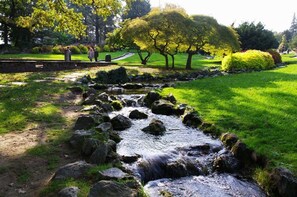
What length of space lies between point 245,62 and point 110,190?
32.7m

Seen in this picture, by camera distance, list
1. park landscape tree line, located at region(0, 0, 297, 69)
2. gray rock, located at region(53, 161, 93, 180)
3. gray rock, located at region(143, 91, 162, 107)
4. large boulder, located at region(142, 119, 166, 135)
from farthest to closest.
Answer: park landscape tree line, located at region(0, 0, 297, 69) < gray rock, located at region(143, 91, 162, 107) < large boulder, located at region(142, 119, 166, 135) < gray rock, located at region(53, 161, 93, 180)

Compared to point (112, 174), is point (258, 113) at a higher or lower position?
higher

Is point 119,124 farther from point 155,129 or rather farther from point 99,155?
point 99,155

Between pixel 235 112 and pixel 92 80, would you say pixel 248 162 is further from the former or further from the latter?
pixel 92 80

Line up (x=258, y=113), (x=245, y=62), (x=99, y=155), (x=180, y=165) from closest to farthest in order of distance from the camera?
(x=99, y=155)
(x=180, y=165)
(x=258, y=113)
(x=245, y=62)

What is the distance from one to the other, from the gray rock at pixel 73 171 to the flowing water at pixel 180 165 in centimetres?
136

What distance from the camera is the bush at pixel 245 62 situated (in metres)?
34.8

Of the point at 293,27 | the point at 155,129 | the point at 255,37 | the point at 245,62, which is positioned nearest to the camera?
the point at 155,129

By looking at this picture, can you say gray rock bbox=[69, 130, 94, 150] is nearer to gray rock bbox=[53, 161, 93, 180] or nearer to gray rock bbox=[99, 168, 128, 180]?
gray rock bbox=[53, 161, 93, 180]

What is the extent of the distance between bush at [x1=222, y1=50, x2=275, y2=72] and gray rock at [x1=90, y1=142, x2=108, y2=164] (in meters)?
27.9

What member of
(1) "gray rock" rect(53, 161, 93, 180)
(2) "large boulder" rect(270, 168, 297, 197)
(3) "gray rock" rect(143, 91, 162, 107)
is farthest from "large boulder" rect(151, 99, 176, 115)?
(1) "gray rock" rect(53, 161, 93, 180)

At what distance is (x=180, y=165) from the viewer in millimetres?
8438

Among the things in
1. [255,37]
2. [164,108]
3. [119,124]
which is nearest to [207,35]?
[164,108]

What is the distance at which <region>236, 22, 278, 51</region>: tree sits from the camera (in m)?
58.3
